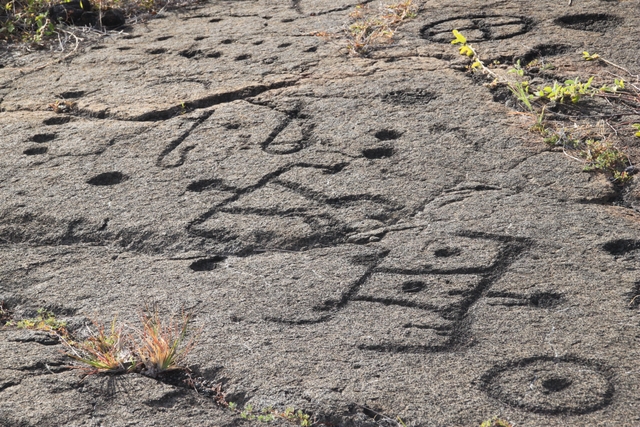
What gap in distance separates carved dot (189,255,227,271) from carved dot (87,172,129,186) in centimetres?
66

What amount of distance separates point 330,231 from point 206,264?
15.7 inches

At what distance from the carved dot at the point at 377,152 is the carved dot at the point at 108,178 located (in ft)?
2.89

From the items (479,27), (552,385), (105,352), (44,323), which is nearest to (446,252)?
(552,385)

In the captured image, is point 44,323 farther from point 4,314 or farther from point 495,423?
point 495,423

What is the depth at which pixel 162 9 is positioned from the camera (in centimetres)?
472

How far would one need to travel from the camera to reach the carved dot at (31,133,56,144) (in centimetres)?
334

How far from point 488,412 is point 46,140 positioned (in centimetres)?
226

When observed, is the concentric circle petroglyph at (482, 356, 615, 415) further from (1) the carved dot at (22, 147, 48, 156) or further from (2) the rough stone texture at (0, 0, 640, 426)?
(1) the carved dot at (22, 147, 48, 156)

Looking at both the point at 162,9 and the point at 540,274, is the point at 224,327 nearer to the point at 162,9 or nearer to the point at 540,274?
the point at 540,274

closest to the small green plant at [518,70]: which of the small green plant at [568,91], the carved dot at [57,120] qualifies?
the small green plant at [568,91]

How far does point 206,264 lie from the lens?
8.15ft

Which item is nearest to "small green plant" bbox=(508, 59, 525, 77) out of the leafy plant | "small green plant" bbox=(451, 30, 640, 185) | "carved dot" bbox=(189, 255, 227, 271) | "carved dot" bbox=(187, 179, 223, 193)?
"small green plant" bbox=(451, 30, 640, 185)

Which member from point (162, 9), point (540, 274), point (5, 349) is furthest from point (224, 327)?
point (162, 9)

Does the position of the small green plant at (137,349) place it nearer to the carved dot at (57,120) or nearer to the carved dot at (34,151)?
the carved dot at (34,151)
